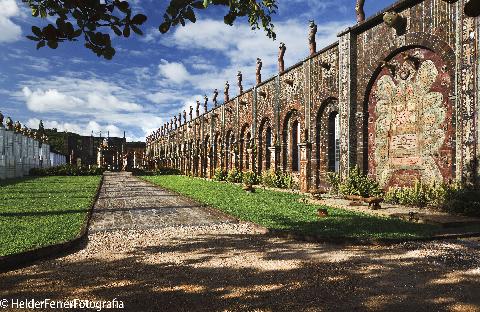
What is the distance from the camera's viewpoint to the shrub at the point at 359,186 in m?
12.5

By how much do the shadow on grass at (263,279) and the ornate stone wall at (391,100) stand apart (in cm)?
536

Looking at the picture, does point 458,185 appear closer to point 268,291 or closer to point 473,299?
point 473,299

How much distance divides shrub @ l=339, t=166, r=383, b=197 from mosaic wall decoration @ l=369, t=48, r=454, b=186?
32 cm

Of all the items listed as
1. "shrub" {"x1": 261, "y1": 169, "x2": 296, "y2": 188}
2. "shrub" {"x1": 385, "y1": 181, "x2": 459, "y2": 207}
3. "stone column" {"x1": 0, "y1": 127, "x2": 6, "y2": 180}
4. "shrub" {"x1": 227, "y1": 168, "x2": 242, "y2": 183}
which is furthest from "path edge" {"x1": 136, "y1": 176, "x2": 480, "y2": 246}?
"stone column" {"x1": 0, "y1": 127, "x2": 6, "y2": 180}

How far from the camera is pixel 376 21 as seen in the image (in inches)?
502

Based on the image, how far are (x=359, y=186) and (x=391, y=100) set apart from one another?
3172mm

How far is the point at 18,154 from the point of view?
2781 cm

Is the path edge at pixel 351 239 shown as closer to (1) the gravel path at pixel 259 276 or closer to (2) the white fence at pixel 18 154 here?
(1) the gravel path at pixel 259 276

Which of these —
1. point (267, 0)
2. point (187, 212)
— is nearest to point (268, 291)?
point (267, 0)

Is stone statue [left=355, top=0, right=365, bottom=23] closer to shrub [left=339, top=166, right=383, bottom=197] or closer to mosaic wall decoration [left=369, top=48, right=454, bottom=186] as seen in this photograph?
mosaic wall decoration [left=369, top=48, right=454, bottom=186]

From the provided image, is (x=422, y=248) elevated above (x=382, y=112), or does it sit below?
below

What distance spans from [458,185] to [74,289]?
372 inches

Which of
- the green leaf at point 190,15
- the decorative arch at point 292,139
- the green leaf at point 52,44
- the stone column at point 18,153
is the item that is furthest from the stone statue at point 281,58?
the stone column at point 18,153

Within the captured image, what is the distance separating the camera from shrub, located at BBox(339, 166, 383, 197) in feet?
41.1
